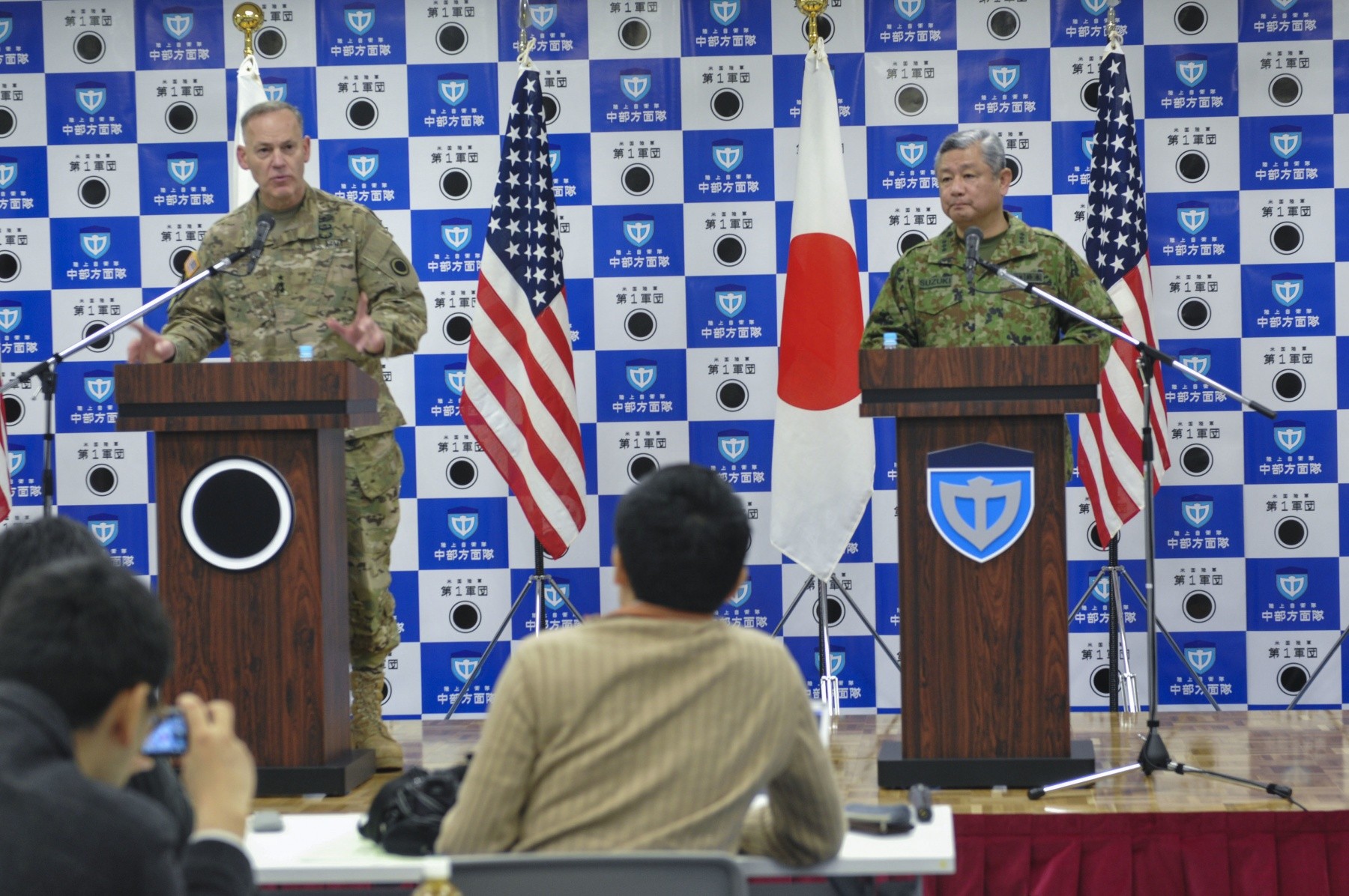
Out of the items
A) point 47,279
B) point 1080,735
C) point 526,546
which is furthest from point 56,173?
point 1080,735

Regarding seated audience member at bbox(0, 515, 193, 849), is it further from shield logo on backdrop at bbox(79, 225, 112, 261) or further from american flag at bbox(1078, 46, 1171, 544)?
shield logo on backdrop at bbox(79, 225, 112, 261)

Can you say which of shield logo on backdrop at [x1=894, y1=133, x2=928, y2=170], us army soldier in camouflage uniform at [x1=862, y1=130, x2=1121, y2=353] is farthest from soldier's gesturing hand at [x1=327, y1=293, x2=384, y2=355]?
shield logo on backdrop at [x1=894, y1=133, x2=928, y2=170]

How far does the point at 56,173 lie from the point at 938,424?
3866mm

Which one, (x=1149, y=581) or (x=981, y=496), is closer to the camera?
(x=981, y=496)

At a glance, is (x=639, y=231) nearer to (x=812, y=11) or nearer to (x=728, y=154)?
(x=728, y=154)

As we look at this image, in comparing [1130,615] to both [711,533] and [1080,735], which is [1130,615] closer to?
[1080,735]

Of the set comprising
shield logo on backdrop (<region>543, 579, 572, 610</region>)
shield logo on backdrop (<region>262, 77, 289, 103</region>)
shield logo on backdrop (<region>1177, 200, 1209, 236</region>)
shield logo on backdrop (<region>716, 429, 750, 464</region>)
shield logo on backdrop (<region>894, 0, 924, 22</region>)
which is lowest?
shield logo on backdrop (<region>543, 579, 572, 610</region>)

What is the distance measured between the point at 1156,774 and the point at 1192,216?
253cm

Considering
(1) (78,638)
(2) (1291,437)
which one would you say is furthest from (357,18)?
(1) (78,638)

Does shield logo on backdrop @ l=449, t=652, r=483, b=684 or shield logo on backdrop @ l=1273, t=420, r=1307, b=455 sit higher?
shield logo on backdrop @ l=1273, t=420, r=1307, b=455

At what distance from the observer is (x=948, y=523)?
3521 millimetres

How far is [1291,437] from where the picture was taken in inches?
214

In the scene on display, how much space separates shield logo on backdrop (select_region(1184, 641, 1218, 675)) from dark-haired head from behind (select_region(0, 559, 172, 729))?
4.76 m

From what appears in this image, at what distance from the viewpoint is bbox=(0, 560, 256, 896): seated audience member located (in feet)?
4.12
